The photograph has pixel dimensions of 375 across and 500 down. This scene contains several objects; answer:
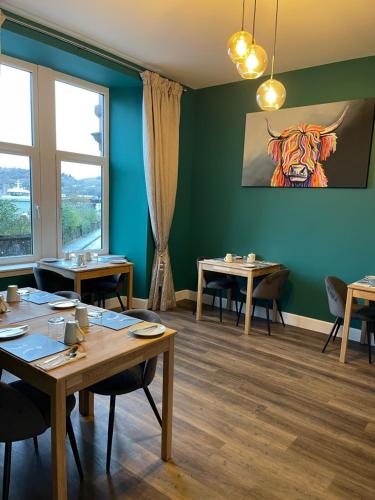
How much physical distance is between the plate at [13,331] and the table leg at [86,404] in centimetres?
75

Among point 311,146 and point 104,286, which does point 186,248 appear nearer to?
point 104,286

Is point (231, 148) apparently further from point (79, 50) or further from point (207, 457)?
point (207, 457)

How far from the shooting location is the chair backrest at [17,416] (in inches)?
57.0

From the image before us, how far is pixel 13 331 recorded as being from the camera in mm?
1800

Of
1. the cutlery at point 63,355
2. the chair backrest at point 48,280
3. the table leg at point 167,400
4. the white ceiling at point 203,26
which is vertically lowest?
the table leg at point 167,400

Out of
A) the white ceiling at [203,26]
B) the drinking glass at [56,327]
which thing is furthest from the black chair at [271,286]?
the drinking glass at [56,327]

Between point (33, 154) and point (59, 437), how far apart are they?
10.8ft

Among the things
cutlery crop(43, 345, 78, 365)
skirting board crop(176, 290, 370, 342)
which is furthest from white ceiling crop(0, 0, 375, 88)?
skirting board crop(176, 290, 370, 342)

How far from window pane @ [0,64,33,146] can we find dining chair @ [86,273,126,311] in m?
1.69

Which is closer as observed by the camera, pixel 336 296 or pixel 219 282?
pixel 336 296

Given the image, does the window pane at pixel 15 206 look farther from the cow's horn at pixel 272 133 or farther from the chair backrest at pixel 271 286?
the cow's horn at pixel 272 133

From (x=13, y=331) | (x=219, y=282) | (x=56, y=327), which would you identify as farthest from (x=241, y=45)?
(x=219, y=282)

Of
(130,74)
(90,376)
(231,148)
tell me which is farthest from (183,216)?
(90,376)

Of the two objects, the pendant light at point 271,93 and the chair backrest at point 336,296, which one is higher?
the pendant light at point 271,93
